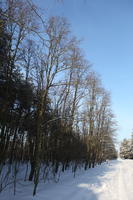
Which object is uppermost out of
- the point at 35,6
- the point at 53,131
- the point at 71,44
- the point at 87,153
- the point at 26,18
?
the point at 71,44

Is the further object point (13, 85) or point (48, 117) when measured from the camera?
point (48, 117)

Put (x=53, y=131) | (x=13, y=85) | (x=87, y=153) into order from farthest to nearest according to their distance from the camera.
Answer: (x=87, y=153) < (x=53, y=131) < (x=13, y=85)

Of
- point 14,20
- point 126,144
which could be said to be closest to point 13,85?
point 14,20

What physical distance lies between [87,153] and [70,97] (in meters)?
7.66

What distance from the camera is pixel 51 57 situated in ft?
26.5

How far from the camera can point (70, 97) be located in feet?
53.4

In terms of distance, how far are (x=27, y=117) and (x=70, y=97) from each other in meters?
5.41

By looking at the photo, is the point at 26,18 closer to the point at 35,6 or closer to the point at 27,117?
the point at 35,6

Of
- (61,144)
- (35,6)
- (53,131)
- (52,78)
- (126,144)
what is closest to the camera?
(35,6)

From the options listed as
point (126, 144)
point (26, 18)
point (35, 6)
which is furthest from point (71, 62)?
point (126, 144)

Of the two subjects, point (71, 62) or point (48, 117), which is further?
point (48, 117)

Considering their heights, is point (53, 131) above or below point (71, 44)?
below

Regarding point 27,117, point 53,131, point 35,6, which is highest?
point 35,6

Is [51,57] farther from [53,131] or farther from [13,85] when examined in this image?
[53,131]
